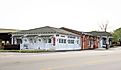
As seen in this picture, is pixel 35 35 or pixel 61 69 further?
pixel 35 35

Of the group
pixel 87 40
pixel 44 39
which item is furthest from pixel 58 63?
pixel 87 40

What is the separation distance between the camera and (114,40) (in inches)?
3873

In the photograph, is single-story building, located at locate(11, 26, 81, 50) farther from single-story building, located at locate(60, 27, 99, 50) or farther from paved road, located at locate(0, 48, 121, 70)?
paved road, located at locate(0, 48, 121, 70)

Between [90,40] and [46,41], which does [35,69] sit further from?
[90,40]

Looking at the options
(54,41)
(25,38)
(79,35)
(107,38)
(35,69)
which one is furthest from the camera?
(107,38)

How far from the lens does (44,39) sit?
176ft

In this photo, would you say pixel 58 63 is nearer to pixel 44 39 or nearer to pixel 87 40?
pixel 44 39

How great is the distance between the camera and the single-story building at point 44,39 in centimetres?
5222

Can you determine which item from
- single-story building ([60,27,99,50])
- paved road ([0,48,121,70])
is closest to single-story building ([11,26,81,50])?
single-story building ([60,27,99,50])

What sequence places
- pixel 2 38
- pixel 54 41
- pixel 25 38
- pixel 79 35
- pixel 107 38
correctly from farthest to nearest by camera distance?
pixel 107 38 → pixel 2 38 → pixel 79 35 → pixel 25 38 → pixel 54 41

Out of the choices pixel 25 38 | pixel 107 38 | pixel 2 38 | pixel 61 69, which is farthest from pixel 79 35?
pixel 61 69

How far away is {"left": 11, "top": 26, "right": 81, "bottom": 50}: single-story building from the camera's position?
171 feet

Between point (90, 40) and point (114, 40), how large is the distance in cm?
3034

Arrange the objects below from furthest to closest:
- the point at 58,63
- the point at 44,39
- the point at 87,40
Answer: the point at 87,40, the point at 44,39, the point at 58,63
